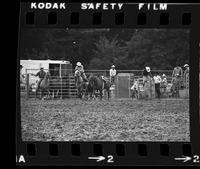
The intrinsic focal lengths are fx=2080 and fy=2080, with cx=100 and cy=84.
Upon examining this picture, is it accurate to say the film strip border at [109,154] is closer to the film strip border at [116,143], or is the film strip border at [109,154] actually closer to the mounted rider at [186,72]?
the film strip border at [116,143]

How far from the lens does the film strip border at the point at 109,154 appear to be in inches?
1638

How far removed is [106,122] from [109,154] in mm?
643

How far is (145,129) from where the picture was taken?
4162cm

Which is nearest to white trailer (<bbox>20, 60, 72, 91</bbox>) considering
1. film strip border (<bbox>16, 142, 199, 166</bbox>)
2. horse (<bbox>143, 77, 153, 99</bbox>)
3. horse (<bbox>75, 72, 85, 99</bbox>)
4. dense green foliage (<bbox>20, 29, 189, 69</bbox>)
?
dense green foliage (<bbox>20, 29, 189, 69</bbox>)

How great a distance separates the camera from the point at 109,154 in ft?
137

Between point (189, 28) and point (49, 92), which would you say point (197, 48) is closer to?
point (189, 28)

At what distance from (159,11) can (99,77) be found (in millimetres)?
1784

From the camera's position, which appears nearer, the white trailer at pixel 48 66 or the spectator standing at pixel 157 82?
the white trailer at pixel 48 66

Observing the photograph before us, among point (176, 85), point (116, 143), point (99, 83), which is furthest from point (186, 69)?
point (116, 143)

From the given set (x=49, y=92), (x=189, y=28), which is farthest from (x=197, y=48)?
(x=49, y=92)

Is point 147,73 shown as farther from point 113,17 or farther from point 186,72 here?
point 113,17

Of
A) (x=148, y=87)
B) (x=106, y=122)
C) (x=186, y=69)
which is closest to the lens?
(x=186, y=69)

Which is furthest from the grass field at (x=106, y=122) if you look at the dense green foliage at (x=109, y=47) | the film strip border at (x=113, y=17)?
the film strip border at (x=113, y=17)

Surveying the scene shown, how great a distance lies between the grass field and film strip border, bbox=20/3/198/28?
154 centimetres
